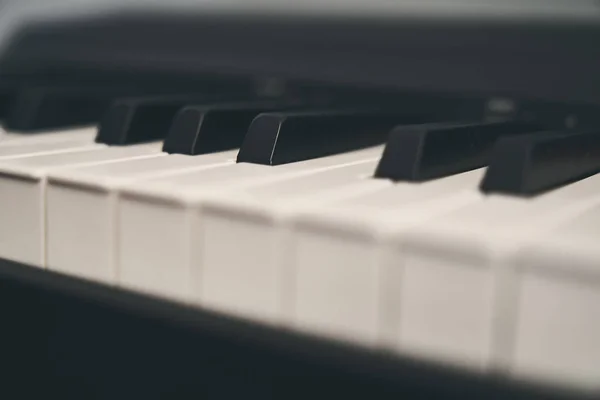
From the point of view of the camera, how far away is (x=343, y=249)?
41 centimetres

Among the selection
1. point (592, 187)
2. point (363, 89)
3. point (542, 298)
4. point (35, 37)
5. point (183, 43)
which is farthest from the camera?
point (35, 37)

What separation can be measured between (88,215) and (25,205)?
6 centimetres

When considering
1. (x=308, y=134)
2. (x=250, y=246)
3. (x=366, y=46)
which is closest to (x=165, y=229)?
(x=250, y=246)

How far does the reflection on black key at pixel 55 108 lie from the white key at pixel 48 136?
21 millimetres

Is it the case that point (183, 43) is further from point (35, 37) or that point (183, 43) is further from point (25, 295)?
point (25, 295)

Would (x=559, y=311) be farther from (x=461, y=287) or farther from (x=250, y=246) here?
(x=250, y=246)

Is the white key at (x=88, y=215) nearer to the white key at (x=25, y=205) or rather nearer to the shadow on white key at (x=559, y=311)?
the white key at (x=25, y=205)

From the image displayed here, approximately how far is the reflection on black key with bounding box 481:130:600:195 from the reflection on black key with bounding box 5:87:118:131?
470 mm

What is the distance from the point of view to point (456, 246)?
0.38 meters

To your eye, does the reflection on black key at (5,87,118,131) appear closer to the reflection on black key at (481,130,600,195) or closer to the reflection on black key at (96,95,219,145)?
the reflection on black key at (96,95,219,145)

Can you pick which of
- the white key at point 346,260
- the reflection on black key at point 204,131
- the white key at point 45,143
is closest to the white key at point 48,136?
the white key at point 45,143

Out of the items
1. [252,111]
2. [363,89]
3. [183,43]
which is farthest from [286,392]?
[183,43]

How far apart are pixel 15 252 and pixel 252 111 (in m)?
0.23

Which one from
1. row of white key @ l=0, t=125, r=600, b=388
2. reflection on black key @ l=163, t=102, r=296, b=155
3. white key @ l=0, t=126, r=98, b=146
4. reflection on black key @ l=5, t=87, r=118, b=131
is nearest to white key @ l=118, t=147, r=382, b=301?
row of white key @ l=0, t=125, r=600, b=388
